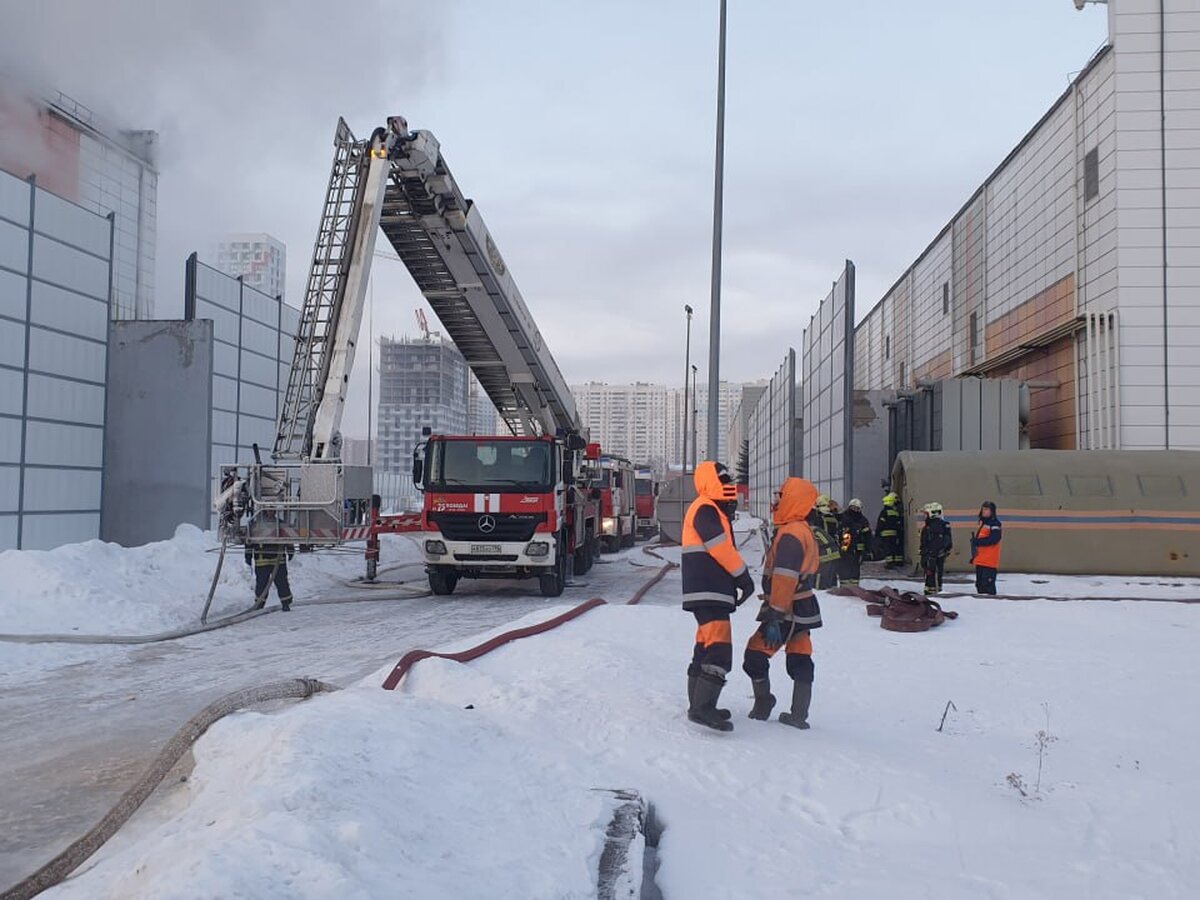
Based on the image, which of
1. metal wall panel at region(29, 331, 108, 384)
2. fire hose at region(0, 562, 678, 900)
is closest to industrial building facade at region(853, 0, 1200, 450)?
fire hose at region(0, 562, 678, 900)

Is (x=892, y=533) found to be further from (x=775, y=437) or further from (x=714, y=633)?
(x=775, y=437)

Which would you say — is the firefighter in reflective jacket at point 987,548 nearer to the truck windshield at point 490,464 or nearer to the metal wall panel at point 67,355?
the truck windshield at point 490,464

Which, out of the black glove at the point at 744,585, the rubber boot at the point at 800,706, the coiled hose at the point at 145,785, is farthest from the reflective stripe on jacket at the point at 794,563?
the coiled hose at the point at 145,785

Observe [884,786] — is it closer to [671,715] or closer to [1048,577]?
[671,715]

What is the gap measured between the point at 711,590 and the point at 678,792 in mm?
1408

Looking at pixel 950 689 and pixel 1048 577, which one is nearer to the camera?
pixel 950 689

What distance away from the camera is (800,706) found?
5926 mm

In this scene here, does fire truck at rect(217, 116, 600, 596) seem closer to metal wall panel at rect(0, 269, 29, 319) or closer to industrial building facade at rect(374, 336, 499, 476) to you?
metal wall panel at rect(0, 269, 29, 319)

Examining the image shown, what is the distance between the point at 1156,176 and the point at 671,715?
15.9 m

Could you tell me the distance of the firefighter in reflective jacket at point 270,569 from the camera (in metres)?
12.5

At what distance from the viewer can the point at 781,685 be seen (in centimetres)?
727

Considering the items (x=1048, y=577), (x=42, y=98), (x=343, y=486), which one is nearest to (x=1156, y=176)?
(x=1048, y=577)

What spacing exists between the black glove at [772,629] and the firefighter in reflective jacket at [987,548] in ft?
25.0

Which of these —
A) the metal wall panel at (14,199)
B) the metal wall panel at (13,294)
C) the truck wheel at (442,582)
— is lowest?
the truck wheel at (442,582)
